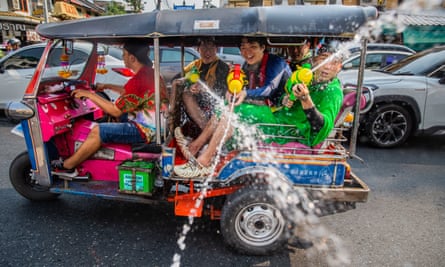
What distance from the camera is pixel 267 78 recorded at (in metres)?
3.23

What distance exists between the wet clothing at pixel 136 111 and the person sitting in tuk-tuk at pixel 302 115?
2.06 feet

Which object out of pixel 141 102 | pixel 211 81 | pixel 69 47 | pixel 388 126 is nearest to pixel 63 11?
pixel 69 47

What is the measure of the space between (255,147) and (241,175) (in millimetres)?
285

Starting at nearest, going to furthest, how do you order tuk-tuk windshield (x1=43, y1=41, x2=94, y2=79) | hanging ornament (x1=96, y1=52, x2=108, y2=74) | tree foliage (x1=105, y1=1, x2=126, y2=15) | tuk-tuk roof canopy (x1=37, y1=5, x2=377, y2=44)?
tuk-tuk roof canopy (x1=37, y1=5, x2=377, y2=44) → tuk-tuk windshield (x1=43, y1=41, x2=94, y2=79) → hanging ornament (x1=96, y1=52, x2=108, y2=74) → tree foliage (x1=105, y1=1, x2=126, y2=15)

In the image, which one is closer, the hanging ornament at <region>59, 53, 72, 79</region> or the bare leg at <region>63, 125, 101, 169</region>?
the bare leg at <region>63, 125, 101, 169</region>

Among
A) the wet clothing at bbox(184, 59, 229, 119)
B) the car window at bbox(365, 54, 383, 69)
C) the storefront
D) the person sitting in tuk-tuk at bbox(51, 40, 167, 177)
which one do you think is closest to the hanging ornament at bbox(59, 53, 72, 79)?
the person sitting in tuk-tuk at bbox(51, 40, 167, 177)

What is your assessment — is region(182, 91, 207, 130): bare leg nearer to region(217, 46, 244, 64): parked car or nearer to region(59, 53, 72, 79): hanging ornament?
region(217, 46, 244, 64): parked car

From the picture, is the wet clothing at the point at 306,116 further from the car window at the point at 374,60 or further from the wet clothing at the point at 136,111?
the car window at the point at 374,60

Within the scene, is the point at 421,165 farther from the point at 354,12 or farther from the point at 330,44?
the point at 354,12

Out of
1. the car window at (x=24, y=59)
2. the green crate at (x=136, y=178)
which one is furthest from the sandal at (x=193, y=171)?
the car window at (x=24, y=59)

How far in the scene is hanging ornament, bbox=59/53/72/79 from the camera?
342 centimetres

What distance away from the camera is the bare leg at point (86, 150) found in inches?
127

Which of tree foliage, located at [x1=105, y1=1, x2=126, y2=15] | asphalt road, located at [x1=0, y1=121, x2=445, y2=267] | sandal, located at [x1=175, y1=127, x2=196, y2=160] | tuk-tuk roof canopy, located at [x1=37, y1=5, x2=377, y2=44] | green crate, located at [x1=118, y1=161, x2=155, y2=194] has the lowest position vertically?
asphalt road, located at [x1=0, y1=121, x2=445, y2=267]

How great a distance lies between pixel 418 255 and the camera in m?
2.88
